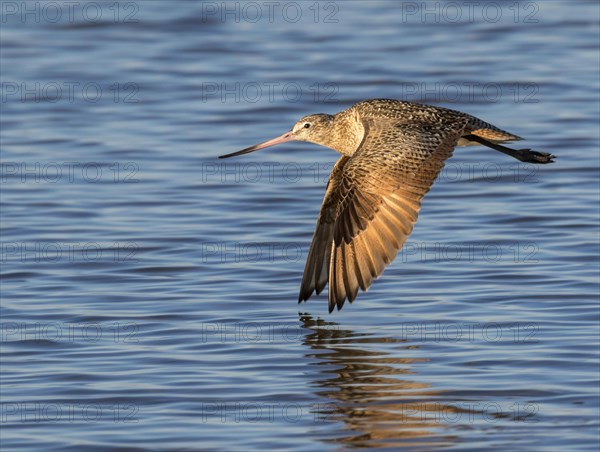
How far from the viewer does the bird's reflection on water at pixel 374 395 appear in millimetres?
7152

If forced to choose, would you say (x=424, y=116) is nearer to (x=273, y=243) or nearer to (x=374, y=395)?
(x=273, y=243)

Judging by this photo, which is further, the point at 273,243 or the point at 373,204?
the point at 273,243

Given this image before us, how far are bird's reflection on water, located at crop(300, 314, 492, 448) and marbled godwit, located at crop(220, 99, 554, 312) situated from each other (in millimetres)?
350

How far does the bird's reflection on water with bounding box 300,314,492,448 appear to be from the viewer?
715 centimetres

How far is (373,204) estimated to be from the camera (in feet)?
28.1

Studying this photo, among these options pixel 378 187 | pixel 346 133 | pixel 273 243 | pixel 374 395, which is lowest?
pixel 374 395

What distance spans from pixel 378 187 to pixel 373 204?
11cm

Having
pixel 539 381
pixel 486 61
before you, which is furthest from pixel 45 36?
pixel 539 381

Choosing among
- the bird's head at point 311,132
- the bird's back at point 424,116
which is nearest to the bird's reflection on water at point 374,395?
the bird's back at point 424,116

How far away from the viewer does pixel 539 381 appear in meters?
7.83

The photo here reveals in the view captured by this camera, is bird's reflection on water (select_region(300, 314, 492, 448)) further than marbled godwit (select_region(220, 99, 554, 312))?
No

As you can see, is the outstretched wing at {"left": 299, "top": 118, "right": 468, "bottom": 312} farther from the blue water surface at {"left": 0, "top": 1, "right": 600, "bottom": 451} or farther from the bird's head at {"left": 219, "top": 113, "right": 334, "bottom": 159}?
the bird's head at {"left": 219, "top": 113, "right": 334, "bottom": 159}

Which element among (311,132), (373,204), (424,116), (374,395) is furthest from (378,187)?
(311,132)

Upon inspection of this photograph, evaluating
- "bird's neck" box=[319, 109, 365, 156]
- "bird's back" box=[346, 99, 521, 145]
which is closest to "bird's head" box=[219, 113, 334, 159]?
"bird's neck" box=[319, 109, 365, 156]
